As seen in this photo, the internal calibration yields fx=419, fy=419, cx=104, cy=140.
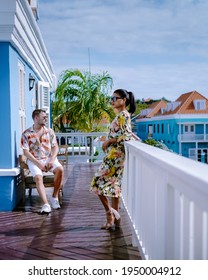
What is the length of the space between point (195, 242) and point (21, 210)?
323cm

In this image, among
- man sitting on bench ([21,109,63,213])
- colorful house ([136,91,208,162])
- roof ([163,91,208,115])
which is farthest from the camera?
roof ([163,91,208,115])

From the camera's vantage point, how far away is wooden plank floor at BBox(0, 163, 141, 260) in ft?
9.53

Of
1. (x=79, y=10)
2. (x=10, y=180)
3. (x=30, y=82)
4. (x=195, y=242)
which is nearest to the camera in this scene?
(x=195, y=242)

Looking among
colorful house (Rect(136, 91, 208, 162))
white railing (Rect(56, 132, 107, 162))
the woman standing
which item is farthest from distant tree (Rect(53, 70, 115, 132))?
the woman standing

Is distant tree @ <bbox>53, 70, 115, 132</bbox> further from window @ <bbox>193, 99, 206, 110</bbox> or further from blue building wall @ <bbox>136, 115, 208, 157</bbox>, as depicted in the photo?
window @ <bbox>193, 99, 206, 110</bbox>

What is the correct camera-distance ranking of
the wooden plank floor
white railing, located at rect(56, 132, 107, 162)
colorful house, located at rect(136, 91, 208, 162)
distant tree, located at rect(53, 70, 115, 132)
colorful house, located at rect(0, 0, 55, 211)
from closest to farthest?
the wooden plank floor
colorful house, located at rect(0, 0, 55, 211)
white railing, located at rect(56, 132, 107, 162)
distant tree, located at rect(53, 70, 115, 132)
colorful house, located at rect(136, 91, 208, 162)

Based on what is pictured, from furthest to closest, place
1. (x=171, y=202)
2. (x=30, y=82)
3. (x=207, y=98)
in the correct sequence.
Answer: (x=207, y=98)
(x=30, y=82)
(x=171, y=202)

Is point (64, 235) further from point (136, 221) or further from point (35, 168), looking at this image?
point (35, 168)

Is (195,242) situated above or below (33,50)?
below

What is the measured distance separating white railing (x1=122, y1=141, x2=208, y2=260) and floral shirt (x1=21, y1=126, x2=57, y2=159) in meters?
1.87

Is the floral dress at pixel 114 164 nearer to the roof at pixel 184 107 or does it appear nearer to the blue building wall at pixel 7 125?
the blue building wall at pixel 7 125
